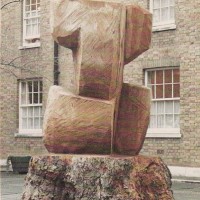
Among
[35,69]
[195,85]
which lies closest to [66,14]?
[195,85]

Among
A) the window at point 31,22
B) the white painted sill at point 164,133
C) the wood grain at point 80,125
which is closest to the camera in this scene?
the wood grain at point 80,125

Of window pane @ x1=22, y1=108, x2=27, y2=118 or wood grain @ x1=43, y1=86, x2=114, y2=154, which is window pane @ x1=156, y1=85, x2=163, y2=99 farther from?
wood grain @ x1=43, y1=86, x2=114, y2=154

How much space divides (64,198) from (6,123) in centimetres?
1731

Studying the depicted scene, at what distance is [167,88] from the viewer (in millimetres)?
18844

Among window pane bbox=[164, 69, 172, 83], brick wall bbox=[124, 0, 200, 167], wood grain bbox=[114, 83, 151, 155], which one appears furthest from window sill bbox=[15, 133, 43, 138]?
wood grain bbox=[114, 83, 151, 155]

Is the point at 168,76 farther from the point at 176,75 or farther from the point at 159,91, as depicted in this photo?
the point at 159,91

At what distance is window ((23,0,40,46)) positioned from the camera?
907 inches

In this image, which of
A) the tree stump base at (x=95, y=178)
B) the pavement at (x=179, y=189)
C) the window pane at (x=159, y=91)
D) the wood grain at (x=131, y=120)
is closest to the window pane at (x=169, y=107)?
the window pane at (x=159, y=91)

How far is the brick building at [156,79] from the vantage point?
18.0 metres

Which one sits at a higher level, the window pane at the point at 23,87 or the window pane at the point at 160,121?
the window pane at the point at 23,87

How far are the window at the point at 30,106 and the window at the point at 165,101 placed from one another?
508 cm

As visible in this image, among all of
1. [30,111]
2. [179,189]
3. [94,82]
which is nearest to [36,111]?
[30,111]

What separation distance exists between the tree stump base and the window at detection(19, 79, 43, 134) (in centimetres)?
1591

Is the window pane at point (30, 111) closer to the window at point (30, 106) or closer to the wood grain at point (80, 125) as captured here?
the window at point (30, 106)
